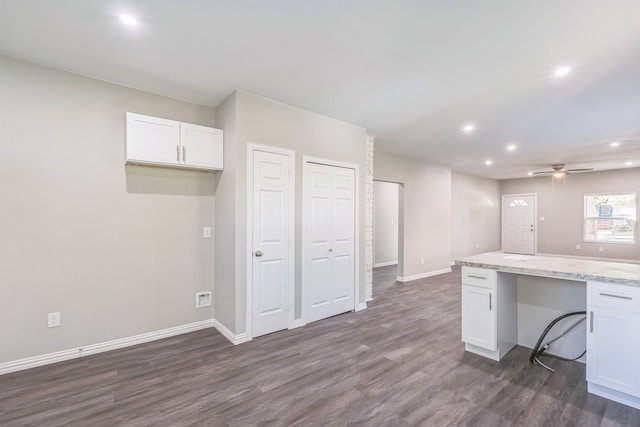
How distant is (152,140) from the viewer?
2934 mm

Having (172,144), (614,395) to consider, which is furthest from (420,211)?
(172,144)

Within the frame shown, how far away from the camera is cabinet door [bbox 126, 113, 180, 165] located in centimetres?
285

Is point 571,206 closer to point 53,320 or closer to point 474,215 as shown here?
point 474,215

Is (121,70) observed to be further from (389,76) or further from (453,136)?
(453,136)

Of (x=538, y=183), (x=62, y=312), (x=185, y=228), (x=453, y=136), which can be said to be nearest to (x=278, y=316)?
(x=185, y=228)

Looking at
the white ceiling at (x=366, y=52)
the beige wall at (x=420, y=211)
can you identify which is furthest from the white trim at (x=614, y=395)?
the beige wall at (x=420, y=211)

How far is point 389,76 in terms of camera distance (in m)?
2.77

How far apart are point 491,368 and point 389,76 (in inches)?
114

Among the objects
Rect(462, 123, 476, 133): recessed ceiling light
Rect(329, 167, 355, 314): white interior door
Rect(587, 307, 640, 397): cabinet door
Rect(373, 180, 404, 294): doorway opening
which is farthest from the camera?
Rect(373, 180, 404, 294): doorway opening

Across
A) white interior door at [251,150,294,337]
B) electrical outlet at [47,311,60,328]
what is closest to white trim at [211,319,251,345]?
white interior door at [251,150,294,337]

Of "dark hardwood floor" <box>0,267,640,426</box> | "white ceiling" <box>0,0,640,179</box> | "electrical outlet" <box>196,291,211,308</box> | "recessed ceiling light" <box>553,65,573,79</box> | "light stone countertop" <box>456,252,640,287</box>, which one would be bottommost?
"dark hardwood floor" <box>0,267,640,426</box>

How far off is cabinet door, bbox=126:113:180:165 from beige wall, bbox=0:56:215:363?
0.77 ft

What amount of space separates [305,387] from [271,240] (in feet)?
5.14

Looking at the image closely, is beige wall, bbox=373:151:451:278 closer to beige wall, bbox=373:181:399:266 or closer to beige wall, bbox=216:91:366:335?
beige wall, bbox=373:181:399:266
